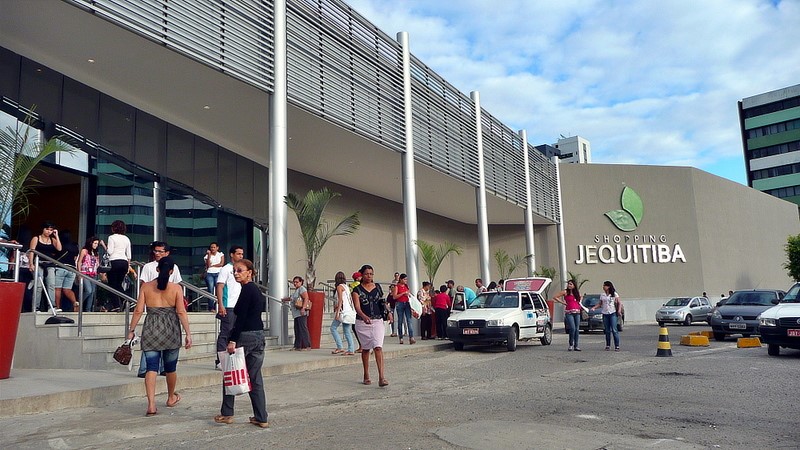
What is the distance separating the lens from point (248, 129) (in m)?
19.1

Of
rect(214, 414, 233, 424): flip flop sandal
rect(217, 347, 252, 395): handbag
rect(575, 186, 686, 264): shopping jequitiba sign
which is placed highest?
rect(575, 186, 686, 264): shopping jequitiba sign

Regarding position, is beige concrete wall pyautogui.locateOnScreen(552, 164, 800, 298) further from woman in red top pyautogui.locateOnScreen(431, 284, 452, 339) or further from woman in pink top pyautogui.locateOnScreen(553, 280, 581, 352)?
woman in pink top pyautogui.locateOnScreen(553, 280, 581, 352)

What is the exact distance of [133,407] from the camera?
25.4 ft

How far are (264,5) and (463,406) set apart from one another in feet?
37.1

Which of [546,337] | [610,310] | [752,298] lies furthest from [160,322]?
[752,298]

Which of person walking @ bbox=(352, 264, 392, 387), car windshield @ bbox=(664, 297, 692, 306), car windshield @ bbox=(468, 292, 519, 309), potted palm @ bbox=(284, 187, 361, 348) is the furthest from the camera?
car windshield @ bbox=(664, 297, 692, 306)

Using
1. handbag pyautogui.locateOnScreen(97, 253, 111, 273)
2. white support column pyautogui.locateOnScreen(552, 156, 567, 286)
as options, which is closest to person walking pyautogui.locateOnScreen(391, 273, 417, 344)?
handbag pyautogui.locateOnScreen(97, 253, 111, 273)

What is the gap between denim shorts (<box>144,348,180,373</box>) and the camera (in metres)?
7.07

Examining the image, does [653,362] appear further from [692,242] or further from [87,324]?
[692,242]

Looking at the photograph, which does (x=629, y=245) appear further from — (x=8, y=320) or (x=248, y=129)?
(x=8, y=320)

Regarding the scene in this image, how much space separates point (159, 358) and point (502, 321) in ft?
30.4

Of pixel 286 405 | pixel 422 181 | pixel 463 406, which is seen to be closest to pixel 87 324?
pixel 286 405

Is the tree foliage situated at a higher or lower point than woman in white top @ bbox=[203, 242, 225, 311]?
higher

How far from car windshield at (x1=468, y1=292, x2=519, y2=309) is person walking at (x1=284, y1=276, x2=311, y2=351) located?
4.72 metres
